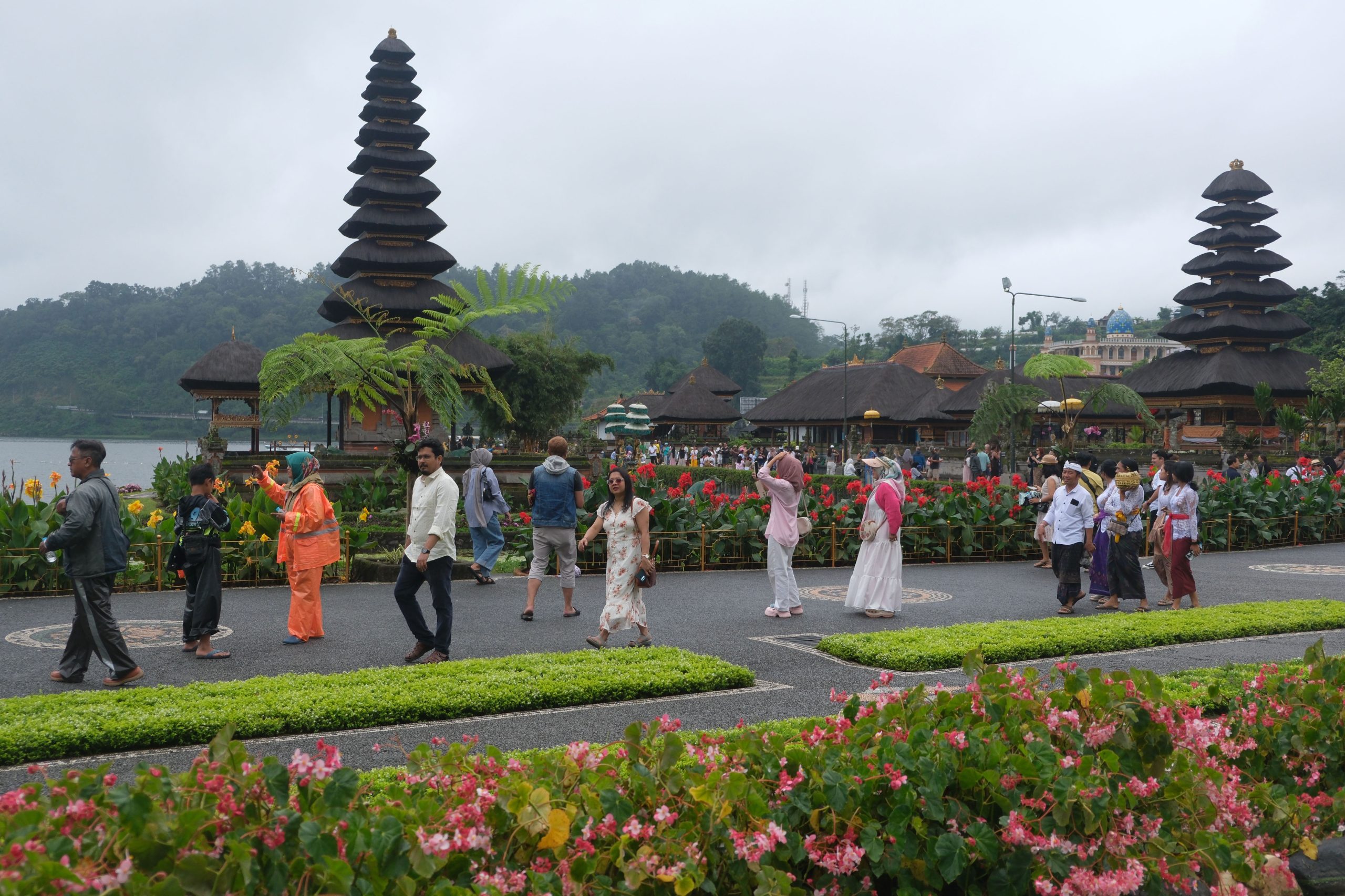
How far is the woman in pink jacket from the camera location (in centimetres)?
1036

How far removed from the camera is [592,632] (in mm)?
9500

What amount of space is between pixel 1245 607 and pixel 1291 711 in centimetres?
628

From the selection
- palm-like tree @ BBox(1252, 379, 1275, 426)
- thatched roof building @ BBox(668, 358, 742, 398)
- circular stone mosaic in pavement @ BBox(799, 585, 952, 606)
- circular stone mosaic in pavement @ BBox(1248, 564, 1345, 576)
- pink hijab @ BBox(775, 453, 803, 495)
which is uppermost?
thatched roof building @ BBox(668, 358, 742, 398)

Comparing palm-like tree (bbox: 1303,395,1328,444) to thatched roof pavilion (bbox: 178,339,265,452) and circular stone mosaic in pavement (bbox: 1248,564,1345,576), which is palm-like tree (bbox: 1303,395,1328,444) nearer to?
circular stone mosaic in pavement (bbox: 1248,564,1345,576)

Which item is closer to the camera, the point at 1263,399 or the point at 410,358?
the point at 410,358

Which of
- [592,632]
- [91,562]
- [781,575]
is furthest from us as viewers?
[781,575]

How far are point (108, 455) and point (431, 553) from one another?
2429 inches

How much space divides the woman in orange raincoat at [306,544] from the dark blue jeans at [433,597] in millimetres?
1198

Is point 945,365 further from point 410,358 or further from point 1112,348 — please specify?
point 1112,348

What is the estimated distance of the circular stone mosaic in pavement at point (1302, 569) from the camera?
15055 mm

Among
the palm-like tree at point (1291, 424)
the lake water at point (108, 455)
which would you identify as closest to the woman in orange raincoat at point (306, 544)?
the palm-like tree at point (1291, 424)

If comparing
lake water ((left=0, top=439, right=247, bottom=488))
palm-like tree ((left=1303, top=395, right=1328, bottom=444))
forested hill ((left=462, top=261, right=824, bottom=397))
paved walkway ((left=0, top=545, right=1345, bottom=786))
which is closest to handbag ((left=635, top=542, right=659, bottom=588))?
paved walkway ((left=0, top=545, right=1345, bottom=786))

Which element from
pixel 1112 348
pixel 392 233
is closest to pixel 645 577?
pixel 392 233

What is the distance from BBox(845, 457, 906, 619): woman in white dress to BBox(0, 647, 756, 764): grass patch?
134 inches
